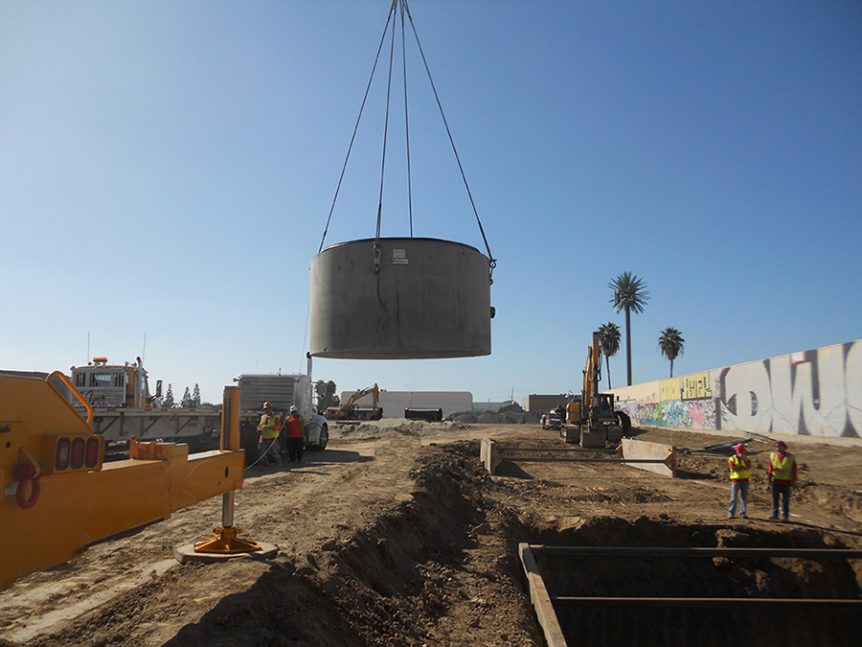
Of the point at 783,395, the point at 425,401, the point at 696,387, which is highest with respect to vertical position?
the point at 696,387

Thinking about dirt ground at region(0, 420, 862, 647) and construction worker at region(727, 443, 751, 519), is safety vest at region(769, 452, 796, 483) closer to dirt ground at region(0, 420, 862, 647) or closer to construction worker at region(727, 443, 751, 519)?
construction worker at region(727, 443, 751, 519)

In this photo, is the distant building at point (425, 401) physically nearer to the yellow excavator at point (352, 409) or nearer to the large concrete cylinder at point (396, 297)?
the yellow excavator at point (352, 409)

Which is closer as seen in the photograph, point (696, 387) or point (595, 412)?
point (595, 412)

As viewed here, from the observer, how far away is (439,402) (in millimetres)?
86688

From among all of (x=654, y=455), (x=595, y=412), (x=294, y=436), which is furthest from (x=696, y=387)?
(x=294, y=436)

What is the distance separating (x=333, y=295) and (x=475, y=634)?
4.14 meters

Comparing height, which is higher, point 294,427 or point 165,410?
point 165,410

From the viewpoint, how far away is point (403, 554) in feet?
28.1

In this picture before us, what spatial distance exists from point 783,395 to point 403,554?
22.6 m

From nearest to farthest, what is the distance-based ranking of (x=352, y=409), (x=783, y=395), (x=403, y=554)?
(x=403, y=554), (x=783, y=395), (x=352, y=409)

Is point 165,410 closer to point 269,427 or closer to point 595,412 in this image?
point 269,427

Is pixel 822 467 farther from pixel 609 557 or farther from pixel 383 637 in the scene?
pixel 383 637

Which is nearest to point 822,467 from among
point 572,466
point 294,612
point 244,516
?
point 572,466

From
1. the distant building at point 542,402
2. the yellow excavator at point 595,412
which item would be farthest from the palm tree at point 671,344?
the yellow excavator at point 595,412
